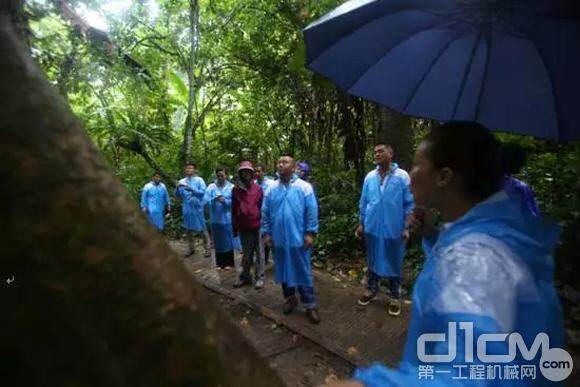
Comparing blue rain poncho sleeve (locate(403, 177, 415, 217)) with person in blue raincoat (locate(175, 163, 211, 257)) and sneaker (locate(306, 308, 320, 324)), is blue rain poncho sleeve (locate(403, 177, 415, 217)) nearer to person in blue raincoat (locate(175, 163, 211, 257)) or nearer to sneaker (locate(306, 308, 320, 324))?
sneaker (locate(306, 308, 320, 324))

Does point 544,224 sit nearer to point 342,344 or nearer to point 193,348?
point 193,348

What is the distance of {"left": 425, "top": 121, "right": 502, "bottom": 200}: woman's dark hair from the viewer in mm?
1349

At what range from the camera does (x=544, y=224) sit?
128cm

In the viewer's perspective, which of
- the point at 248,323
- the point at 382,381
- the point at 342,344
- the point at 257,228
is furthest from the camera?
the point at 257,228

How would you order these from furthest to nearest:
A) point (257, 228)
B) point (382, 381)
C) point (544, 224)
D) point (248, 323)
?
point (257, 228)
point (248, 323)
point (544, 224)
point (382, 381)

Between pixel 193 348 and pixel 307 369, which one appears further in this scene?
pixel 307 369

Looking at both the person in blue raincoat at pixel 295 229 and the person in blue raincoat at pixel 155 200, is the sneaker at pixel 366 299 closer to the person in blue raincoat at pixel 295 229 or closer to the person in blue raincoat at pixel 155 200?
the person in blue raincoat at pixel 295 229

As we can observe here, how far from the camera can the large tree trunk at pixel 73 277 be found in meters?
0.45

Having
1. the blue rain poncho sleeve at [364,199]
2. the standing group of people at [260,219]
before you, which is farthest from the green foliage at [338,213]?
the blue rain poncho sleeve at [364,199]

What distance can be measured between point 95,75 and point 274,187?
4720 mm

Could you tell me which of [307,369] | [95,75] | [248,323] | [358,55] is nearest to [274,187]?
[248,323]

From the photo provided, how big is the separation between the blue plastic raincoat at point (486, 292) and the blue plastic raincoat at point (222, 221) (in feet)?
21.7

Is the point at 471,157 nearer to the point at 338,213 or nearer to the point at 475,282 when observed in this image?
the point at 475,282

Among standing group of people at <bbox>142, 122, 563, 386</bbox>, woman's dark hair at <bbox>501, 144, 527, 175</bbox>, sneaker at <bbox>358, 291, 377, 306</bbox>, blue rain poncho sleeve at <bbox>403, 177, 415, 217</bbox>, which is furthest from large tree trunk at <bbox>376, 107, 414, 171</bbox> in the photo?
standing group of people at <bbox>142, 122, 563, 386</bbox>
